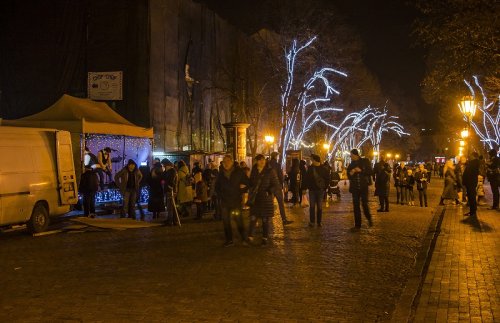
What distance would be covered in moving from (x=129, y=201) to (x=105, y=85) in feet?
36.9

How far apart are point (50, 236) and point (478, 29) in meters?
10.3

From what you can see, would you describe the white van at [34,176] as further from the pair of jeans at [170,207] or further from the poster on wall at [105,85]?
the poster on wall at [105,85]

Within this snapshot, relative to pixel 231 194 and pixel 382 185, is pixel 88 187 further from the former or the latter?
pixel 382 185

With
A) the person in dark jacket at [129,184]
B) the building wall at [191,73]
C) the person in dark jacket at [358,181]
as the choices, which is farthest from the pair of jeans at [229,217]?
the building wall at [191,73]

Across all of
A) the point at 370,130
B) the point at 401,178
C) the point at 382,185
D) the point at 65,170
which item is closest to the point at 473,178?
the point at 382,185

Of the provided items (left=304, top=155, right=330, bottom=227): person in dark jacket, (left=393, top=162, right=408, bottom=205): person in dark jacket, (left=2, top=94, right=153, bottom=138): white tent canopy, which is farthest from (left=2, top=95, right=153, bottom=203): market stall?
(left=393, top=162, right=408, bottom=205): person in dark jacket

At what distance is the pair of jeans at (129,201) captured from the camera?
15797 mm

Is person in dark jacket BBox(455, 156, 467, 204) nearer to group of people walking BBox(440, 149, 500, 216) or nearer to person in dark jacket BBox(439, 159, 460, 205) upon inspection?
group of people walking BBox(440, 149, 500, 216)

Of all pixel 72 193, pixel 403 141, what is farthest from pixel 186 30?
pixel 403 141

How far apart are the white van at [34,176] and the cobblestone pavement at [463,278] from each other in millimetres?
8571

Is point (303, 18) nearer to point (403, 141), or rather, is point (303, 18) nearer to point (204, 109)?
point (204, 109)

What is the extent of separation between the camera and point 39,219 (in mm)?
13055

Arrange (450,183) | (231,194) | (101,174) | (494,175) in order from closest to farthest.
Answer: (231,194), (101,174), (494,175), (450,183)

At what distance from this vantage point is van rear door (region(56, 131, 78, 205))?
45.0 ft
